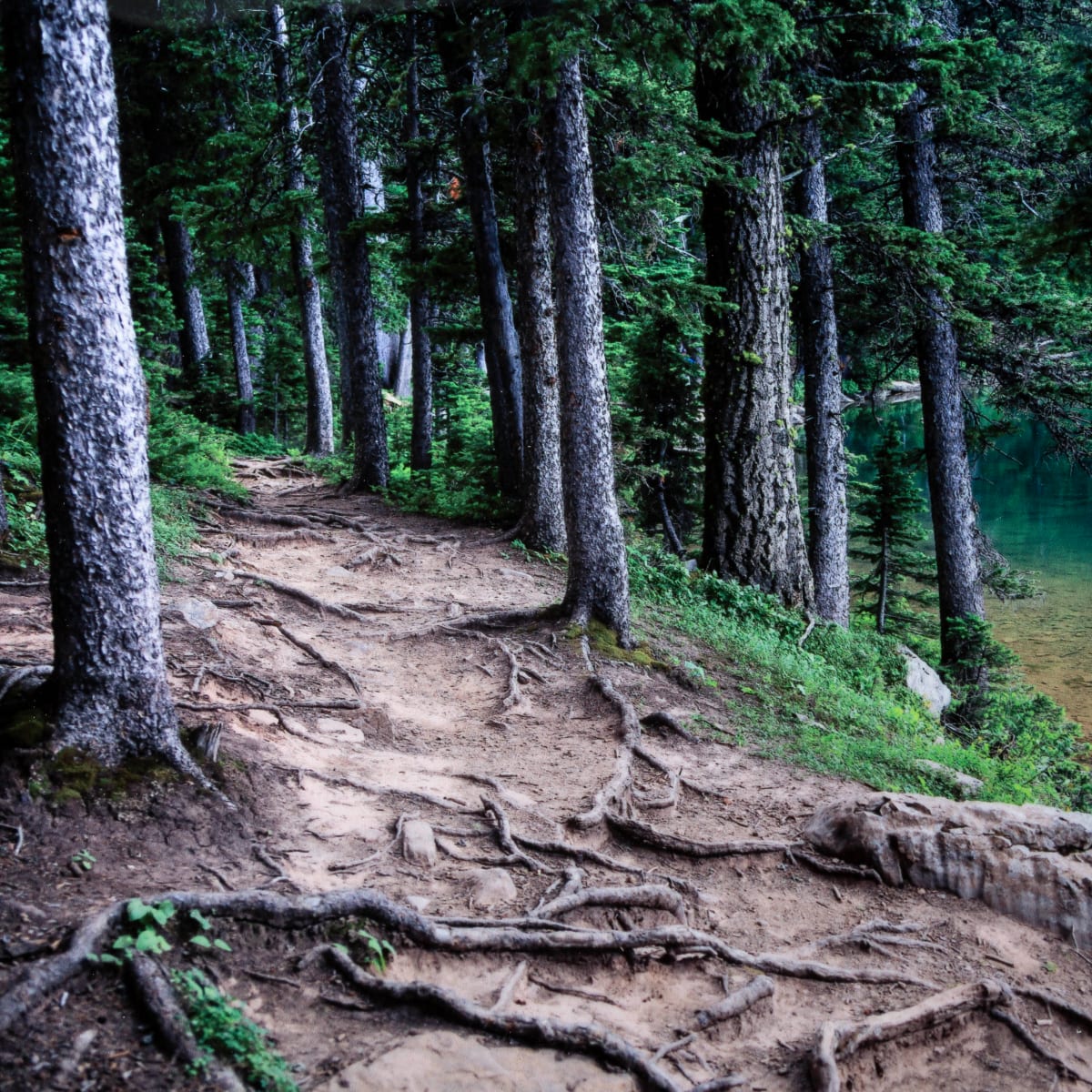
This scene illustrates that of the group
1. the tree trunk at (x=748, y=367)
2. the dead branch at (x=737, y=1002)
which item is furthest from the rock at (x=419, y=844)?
the tree trunk at (x=748, y=367)

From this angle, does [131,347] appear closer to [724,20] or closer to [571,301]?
[571,301]

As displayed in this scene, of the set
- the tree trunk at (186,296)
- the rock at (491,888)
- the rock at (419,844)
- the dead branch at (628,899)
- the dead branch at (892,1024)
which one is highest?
the tree trunk at (186,296)

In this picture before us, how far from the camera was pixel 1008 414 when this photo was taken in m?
15.0

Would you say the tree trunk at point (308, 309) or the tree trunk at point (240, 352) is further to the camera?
the tree trunk at point (240, 352)

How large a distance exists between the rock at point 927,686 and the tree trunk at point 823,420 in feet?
6.75

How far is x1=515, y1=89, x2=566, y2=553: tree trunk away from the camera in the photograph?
467 inches

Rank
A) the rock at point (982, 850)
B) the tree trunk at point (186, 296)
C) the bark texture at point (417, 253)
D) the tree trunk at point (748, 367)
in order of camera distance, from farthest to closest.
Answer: the tree trunk at point (186, 296) < the bark texture at point (417, 253) < the tree trunk at point (748, 367) < the rock at point (982, 850)

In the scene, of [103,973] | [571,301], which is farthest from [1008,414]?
[103,973]

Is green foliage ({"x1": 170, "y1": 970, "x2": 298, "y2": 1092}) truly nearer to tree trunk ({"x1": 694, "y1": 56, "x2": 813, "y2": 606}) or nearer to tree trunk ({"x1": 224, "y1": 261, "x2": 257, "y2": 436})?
tree trunk ({"x1": 694, "y1": 56, "x2": 813, "y2": 606})

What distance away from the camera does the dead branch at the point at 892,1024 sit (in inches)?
140

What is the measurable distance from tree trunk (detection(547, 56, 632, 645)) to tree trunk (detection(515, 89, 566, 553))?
3172 millimetres

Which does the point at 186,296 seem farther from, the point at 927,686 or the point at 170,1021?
the point at 170,1021

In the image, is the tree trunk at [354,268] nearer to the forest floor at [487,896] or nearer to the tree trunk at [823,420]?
the tree trunk at [823,420]

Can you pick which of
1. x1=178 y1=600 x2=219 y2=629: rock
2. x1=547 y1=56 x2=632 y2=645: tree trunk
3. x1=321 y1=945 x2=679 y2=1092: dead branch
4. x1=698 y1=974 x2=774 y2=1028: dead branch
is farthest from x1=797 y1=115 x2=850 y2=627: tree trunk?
x1=321 y1=945 x2=679 y2=1092: dead branch
